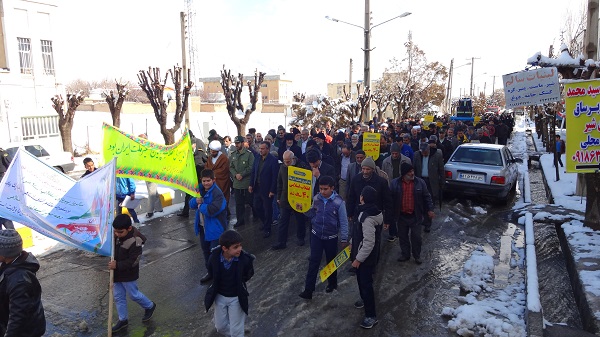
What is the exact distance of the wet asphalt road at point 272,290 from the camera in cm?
515

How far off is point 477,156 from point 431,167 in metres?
3.00

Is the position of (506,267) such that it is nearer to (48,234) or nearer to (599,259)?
(599,259)

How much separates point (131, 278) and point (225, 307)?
1393 mm

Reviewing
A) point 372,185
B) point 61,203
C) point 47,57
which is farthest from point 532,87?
point 47,57

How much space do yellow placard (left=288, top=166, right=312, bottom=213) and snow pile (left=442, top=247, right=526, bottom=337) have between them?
2.60 metres

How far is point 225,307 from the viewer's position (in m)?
4.22

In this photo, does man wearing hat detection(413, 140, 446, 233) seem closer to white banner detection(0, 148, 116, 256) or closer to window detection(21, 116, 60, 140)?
white banner detection(0, 148, 116, 256)

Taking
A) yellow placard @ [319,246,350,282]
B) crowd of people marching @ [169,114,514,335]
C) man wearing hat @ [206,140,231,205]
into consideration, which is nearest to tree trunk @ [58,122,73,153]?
crowd of people marching @ [169,114,514,335]

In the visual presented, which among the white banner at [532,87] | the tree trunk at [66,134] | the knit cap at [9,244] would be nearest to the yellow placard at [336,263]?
the knit cap at [9,244]

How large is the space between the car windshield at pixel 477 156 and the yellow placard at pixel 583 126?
3.46 metres

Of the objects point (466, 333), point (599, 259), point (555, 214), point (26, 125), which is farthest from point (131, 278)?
point (26, 125)

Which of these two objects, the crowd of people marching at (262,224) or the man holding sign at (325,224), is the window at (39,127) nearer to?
the crowd of people marching at (262,224)

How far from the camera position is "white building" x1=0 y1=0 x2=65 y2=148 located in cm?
2477

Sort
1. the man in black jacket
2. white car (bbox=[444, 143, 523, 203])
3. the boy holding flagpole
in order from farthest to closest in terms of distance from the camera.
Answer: white car (bbox=[444, 143, 523, 203]), the man in black jacket, the boy holding flagpole
